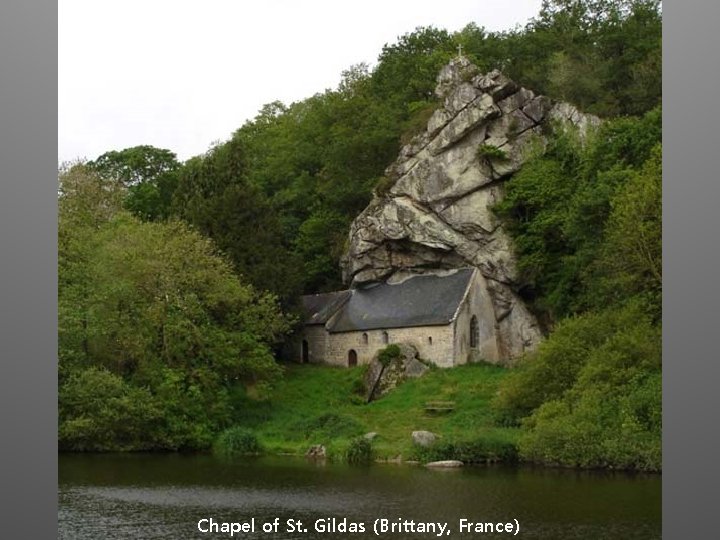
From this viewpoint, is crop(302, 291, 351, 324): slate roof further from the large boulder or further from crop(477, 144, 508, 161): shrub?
crop(477, 144, 508, 161): shrub

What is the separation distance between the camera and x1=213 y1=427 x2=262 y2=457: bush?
43594mm

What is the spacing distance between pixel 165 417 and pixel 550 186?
76.0 ft

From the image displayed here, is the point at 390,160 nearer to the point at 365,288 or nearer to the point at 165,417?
the point at 365,288

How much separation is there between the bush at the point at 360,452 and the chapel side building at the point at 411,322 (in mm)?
12894

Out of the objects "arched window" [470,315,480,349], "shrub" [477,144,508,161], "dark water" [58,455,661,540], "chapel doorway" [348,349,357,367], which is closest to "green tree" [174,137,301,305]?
"chapel doorway" [348,349,357,367]

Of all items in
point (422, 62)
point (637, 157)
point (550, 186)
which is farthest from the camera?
point (422, 62)

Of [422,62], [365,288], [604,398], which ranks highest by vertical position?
[422,62]

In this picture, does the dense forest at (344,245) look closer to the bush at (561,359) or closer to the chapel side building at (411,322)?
the bush at (561,359)

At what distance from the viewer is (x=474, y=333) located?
2098 inches

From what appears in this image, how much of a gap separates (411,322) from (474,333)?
11.1 ft

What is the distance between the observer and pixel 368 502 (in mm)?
27938

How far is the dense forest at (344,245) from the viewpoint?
125 ft

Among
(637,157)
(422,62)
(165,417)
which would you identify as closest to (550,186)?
(637,157)
